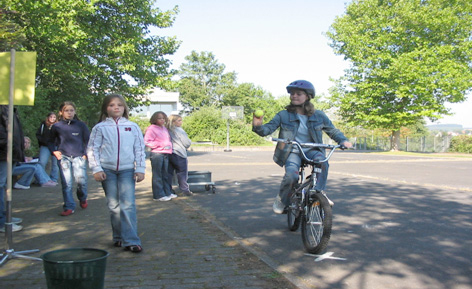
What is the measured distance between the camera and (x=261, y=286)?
4.19 meters

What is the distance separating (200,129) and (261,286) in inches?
1825

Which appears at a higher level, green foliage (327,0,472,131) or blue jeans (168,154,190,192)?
green foliage (327,0,472,131)

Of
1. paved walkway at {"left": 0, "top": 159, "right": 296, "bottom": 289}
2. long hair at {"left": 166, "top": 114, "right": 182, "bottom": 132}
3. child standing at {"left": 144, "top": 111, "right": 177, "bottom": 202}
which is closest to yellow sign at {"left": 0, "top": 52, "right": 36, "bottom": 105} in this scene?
paved walkway at {"left": 0, "top": 159, "right": 296, "bottom": 289}

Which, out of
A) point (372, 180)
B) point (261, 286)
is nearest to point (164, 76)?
point (372, 180)

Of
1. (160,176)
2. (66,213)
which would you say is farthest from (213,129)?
(66,213)

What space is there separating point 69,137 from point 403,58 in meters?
34.8

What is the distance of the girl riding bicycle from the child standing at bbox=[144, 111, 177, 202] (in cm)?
395

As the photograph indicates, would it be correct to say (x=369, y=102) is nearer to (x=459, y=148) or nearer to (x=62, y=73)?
(x=459, y=148)

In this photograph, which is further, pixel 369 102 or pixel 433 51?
pixel 369 102

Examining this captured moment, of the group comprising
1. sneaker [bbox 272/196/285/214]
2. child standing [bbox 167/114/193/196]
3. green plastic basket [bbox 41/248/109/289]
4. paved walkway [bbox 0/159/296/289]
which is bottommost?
paved walkway [bbox 0/159/296/289]

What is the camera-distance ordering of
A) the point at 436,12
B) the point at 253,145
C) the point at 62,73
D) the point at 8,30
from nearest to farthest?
the point at 8,30 < the point at 62,73 < the point at 436,12 < the point at 253,145

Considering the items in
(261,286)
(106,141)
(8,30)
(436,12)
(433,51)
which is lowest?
(261,286)

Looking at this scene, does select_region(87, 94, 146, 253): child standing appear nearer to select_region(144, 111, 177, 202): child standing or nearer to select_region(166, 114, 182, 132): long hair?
select_region(144, 111, 177, 202): child standing

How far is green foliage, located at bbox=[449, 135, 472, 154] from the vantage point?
44531mm
